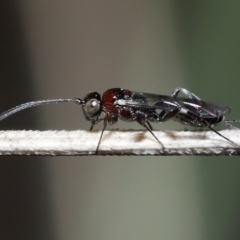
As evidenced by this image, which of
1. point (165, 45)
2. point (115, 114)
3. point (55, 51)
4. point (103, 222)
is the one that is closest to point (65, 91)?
point (55, 51)

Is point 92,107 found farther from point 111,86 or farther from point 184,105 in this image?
point 111,86

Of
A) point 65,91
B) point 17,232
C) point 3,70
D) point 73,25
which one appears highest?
point 73,25

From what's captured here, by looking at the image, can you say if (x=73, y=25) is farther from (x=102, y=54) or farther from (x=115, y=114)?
(x=115, y=114)

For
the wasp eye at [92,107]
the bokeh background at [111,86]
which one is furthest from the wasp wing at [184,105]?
the bokeh background at [111,86]

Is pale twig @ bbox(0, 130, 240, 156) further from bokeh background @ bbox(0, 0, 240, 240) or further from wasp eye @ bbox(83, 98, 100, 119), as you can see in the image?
bokeh background @ bbox(0, 0, 240, 240)

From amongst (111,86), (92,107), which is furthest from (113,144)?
(111,86)

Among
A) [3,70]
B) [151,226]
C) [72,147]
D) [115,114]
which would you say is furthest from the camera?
[3,70]
